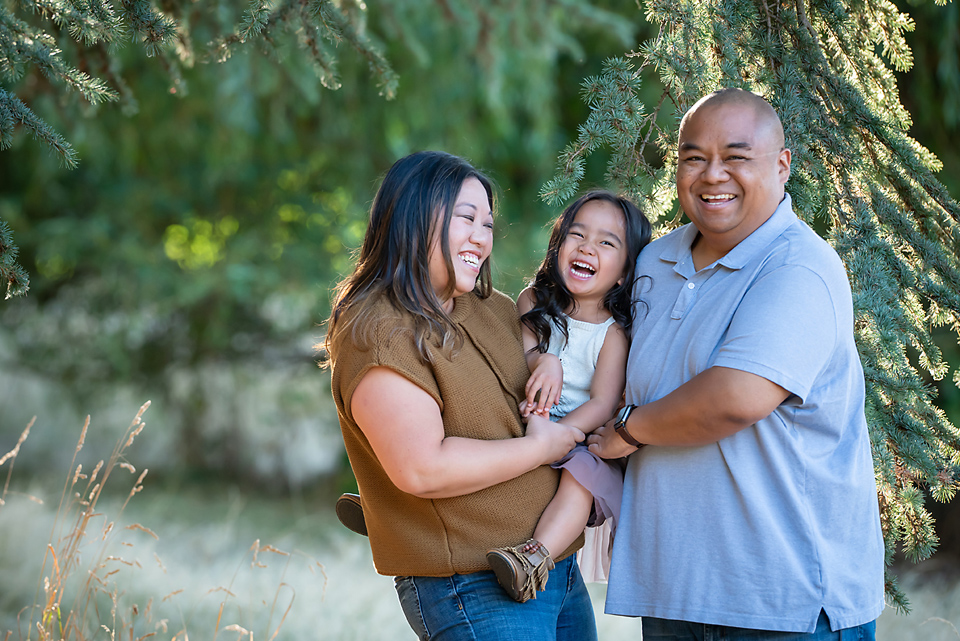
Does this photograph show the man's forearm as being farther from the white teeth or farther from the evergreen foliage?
the evergreen foliage

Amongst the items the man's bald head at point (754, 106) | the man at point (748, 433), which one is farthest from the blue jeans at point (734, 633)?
the man's bald head at point (754, 106)

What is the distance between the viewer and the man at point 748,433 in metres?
1.46

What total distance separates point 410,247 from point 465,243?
0.13 metres

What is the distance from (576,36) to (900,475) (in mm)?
4614

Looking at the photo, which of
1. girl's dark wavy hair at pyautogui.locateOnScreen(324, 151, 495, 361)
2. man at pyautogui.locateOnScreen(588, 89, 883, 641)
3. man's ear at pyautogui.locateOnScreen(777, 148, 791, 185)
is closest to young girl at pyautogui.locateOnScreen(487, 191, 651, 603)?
man at pyautogui.locateOnScreen(588, 89, 883, 641)

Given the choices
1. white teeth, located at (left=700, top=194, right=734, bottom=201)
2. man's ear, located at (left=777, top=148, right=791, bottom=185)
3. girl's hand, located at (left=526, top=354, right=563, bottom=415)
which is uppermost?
man's ear, located at (left=777, top=148, right=791, bottom=185)

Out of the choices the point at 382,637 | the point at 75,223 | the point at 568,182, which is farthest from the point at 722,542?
the point at 75,223

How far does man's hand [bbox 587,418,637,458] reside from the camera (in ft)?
5.54

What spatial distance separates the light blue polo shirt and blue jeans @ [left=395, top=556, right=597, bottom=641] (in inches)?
6.8

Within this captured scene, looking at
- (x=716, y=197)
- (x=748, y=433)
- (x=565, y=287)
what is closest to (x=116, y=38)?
(x=565, y=287)

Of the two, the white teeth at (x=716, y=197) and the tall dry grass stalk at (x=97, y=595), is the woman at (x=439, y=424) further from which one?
the tall dry grass stalk at (x=97, y=595)

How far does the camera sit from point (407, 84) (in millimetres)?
5258

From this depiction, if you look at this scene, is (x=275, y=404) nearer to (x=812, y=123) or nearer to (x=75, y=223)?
(x=75, y=223)

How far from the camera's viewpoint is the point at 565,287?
6.83 feet
